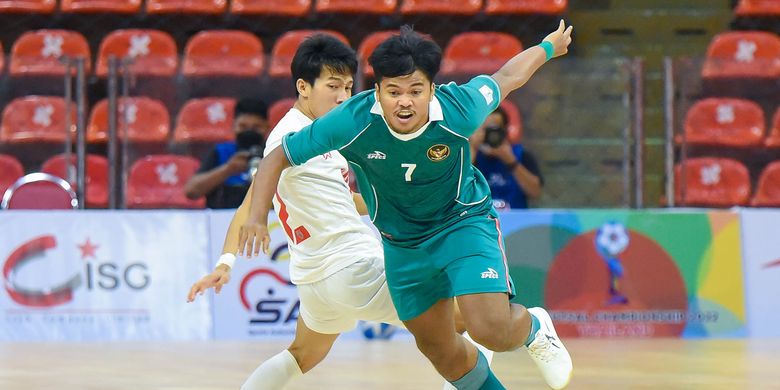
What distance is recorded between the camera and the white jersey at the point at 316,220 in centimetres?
533

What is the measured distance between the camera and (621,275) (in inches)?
396

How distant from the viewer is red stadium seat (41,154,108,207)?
9977 millimetres

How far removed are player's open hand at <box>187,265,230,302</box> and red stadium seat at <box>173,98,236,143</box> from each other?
17.3ft

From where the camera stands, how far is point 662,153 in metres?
10.2

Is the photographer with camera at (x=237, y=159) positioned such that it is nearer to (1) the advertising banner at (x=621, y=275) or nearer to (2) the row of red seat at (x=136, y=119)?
(2) the row of red seat at (x=136, y=119)

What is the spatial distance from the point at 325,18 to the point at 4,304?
206 inches

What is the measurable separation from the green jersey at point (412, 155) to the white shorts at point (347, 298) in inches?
9.9

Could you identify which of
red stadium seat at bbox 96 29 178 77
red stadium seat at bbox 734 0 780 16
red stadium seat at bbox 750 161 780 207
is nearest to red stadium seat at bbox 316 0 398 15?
Result: red stadium seat at bbox 96 29 178 77

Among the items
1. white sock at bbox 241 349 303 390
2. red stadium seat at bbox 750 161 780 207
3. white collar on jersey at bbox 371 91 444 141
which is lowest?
red stadium seat at bbox 750 161 780 207

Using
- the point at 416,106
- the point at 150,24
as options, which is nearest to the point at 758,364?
the point at 416,106

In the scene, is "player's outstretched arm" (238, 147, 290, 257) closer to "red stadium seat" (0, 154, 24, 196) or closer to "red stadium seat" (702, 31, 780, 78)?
"red stadium seat" (0, 154, 24, 196)

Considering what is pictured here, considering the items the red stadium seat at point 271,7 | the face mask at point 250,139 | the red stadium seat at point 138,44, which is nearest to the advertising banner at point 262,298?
the face mask at point 250,139

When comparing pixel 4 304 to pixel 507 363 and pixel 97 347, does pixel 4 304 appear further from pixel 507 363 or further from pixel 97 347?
pixel 507 363

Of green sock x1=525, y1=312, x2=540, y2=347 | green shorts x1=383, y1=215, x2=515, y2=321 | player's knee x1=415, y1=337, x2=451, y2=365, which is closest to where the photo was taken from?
A: green shorts x1=383, y1=215, x2=515, y2=321
